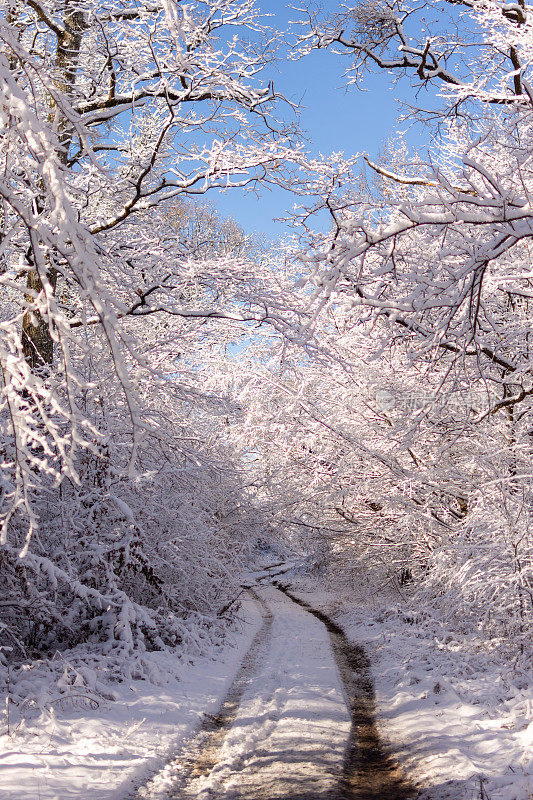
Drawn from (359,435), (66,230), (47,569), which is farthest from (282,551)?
(66,230)

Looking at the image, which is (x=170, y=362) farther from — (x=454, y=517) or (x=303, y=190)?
(x=454, y=517)

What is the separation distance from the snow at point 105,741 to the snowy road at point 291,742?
0.23m

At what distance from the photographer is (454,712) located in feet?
21.1

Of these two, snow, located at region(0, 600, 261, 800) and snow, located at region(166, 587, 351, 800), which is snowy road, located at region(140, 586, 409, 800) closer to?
snow, located at region(166, 587, 351, 800)

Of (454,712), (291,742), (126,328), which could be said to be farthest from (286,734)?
(126,328)

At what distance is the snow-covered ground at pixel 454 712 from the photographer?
4703 millimetres

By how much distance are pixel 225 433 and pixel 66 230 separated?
12493 mm

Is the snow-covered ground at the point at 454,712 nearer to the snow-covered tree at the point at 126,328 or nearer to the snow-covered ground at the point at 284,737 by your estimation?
the snow-covered ground at the point at 284,737

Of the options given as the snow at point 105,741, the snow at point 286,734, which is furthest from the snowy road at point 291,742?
the snow at point 105,741

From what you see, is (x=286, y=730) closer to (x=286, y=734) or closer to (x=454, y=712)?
(x=286, y=734)

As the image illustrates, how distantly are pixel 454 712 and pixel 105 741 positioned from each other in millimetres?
3645

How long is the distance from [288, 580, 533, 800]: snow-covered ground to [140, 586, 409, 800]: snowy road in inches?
11.5

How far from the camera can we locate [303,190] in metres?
7.76

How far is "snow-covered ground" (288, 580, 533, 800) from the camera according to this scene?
4.70 metres
